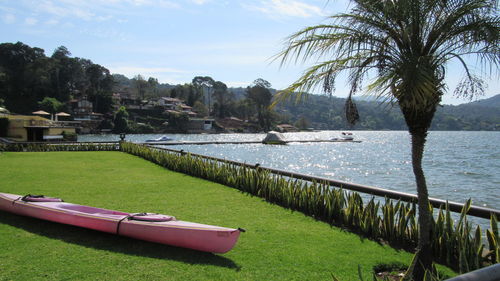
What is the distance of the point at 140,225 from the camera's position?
15.7ft

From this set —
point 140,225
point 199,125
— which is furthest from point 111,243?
point 199,125

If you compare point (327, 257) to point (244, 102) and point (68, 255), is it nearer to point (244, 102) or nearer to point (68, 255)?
point (68, 255)

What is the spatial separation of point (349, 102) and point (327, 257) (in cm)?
207

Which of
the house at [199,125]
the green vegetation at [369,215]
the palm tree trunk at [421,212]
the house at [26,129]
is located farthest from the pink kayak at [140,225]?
the house at [199,125]

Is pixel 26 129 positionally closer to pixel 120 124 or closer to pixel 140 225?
pixel 140 225

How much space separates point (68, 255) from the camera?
14.6ft

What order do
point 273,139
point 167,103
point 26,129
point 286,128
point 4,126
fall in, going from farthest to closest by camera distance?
point 286,128 < point 167,103 < point 273,139 < point 4,126 < point 26,129

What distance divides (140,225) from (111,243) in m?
0.55

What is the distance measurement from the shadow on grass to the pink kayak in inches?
4.1

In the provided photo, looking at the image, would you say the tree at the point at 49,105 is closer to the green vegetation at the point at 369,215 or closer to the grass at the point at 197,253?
the green vegetation at the point at 369,215

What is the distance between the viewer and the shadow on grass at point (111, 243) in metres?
4.39

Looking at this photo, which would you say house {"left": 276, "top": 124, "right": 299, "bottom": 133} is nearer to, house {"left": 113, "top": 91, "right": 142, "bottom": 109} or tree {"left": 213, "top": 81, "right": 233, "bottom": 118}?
tree {"left": 213, "top": 81, "right": 233, "bottom": 118}

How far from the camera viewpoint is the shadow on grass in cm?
439

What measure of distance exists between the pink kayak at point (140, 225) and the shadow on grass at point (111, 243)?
105mm
